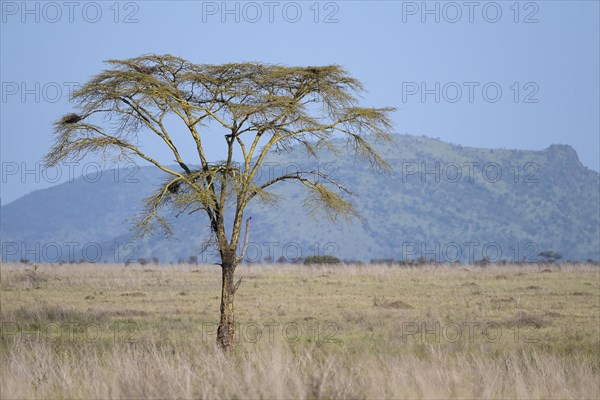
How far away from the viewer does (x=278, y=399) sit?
8875 mm

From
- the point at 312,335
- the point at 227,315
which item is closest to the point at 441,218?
the point at 312,335

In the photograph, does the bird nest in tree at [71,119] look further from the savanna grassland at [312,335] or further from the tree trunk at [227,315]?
the savanna grassland at [312,335]

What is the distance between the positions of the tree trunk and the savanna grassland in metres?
0.43

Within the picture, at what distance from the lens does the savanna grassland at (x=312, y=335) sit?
32.9 feet

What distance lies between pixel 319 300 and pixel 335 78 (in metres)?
13.1

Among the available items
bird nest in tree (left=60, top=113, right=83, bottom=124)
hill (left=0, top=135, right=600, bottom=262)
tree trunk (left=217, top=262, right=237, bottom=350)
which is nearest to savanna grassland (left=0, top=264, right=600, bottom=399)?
tree trunk (left=217, top=262, right=237, bottom=350)

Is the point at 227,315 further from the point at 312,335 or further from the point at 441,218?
the point at 441,218

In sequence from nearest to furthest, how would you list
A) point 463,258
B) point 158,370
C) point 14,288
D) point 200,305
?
point 158,370 → point 200,305 → point 14,288 → point 463,258

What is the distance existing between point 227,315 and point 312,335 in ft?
11.2

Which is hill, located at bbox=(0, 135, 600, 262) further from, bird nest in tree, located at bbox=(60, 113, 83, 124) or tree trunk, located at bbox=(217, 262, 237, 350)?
tree trunk, located at bbox=(217, 262, 237, 350)

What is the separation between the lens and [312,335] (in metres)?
20.5

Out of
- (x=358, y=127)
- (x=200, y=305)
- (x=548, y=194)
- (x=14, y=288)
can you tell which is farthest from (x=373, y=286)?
(x=548, y=194)

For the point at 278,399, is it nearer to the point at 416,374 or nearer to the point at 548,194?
the point at 416,374

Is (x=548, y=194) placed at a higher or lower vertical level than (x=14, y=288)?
higher
